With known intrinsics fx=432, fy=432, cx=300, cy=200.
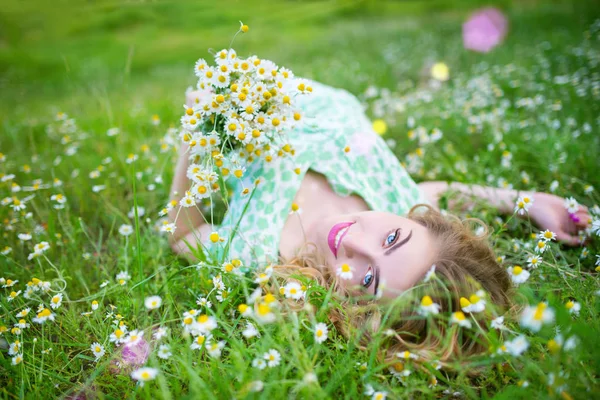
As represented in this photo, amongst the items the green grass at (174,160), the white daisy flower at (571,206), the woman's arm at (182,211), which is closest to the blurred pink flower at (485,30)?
the green grass at (174,160)

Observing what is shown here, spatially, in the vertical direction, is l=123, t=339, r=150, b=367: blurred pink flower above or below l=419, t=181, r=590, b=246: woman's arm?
above

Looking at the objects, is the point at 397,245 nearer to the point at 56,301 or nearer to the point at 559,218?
the point at 559,218

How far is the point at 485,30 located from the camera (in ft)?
20.7

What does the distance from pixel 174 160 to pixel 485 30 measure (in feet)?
17.5

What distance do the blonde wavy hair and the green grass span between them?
0.25 ft

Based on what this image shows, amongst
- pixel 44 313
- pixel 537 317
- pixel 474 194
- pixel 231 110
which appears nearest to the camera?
pixel 537 317

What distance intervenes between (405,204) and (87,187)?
6.89 ft

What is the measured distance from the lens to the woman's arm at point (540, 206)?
2.23 meters

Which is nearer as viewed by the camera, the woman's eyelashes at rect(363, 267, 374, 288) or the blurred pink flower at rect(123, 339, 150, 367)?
the blurred pink flower at rect(123, 339, 150, 367)

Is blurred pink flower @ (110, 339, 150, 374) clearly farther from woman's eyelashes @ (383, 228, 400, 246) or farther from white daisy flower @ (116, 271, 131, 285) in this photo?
woman's eyelashes @ (383, 228, 400, 246)

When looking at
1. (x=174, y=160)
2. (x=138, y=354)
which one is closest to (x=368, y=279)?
(x=138, y=354)

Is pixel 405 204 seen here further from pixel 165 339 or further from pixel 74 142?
pixel 74 142

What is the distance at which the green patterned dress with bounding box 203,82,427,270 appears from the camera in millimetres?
2191

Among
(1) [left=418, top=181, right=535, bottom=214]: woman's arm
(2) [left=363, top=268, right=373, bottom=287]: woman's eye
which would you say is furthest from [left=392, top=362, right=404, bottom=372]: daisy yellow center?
(1) [left=418, top=181, right=535, bottom=214]: woman's arm
